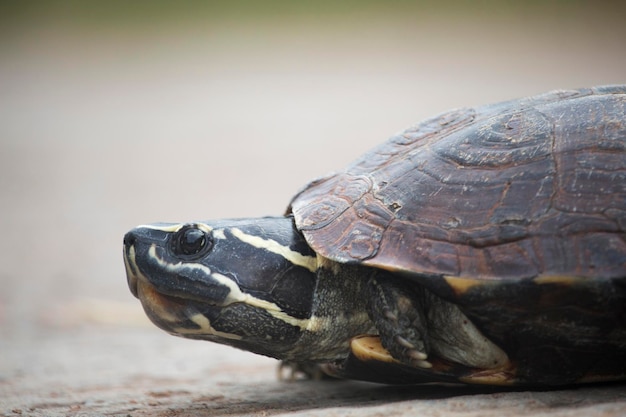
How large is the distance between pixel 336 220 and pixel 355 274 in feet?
0.76

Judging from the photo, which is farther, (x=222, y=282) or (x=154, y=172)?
(x=154, y=172)

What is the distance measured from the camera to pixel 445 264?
9.10ft

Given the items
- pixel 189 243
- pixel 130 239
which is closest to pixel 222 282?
pixel 189 243

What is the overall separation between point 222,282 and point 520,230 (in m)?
1.16

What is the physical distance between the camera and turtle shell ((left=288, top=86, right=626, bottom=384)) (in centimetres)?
268

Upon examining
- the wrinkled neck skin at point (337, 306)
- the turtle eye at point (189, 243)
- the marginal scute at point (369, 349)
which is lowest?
the marginal scute at point (369, 349)

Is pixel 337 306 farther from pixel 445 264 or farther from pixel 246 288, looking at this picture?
pixel 445 264

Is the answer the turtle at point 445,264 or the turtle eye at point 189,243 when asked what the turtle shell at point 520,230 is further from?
the turtle eye at point 189,243

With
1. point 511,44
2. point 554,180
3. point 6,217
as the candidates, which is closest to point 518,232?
point 554,180

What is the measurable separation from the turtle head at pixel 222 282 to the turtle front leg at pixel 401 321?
0.33m

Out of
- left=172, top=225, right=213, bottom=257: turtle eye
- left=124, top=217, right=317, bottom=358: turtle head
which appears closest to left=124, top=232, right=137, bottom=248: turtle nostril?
left=124, top=217, right=317, bottom=358: turtle head

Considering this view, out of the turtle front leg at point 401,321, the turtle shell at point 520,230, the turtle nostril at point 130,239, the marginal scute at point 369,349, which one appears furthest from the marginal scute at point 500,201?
the turtle nostril at point 130,239

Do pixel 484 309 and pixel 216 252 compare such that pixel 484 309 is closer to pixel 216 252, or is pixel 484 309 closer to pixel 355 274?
pixel 355 274

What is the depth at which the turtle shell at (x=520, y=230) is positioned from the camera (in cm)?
268
